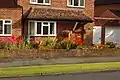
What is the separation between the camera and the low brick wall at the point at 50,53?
2661 cm

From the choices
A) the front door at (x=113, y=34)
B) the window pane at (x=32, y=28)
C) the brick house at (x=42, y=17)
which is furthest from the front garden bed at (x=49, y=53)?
the front door at (x=113, y=34)

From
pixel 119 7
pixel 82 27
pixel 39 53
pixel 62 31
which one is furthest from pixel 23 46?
pixel 119 7

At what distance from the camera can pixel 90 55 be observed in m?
30.0

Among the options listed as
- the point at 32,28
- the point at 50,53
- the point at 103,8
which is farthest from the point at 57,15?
the point at 103,8

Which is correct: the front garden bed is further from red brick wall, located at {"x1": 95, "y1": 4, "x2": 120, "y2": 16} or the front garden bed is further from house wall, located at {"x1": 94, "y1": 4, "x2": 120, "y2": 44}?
red brick wall, located at {"x1": 95, "y1": 4, "x2": 120, "y2": 16}

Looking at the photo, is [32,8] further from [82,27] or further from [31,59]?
[31,59]

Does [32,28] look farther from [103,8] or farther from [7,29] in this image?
[103,8]

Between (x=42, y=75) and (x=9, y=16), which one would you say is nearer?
(x=42, y=75)

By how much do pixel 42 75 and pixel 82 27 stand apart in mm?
20795

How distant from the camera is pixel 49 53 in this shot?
28188 mm

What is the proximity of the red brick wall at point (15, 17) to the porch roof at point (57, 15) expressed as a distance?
3.42 feet

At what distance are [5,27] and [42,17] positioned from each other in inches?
134

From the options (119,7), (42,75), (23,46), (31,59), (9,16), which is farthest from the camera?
(119,7)

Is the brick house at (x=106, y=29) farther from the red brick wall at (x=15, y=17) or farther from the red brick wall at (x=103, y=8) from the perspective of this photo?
the red brick wall at (x=15, y=17)
